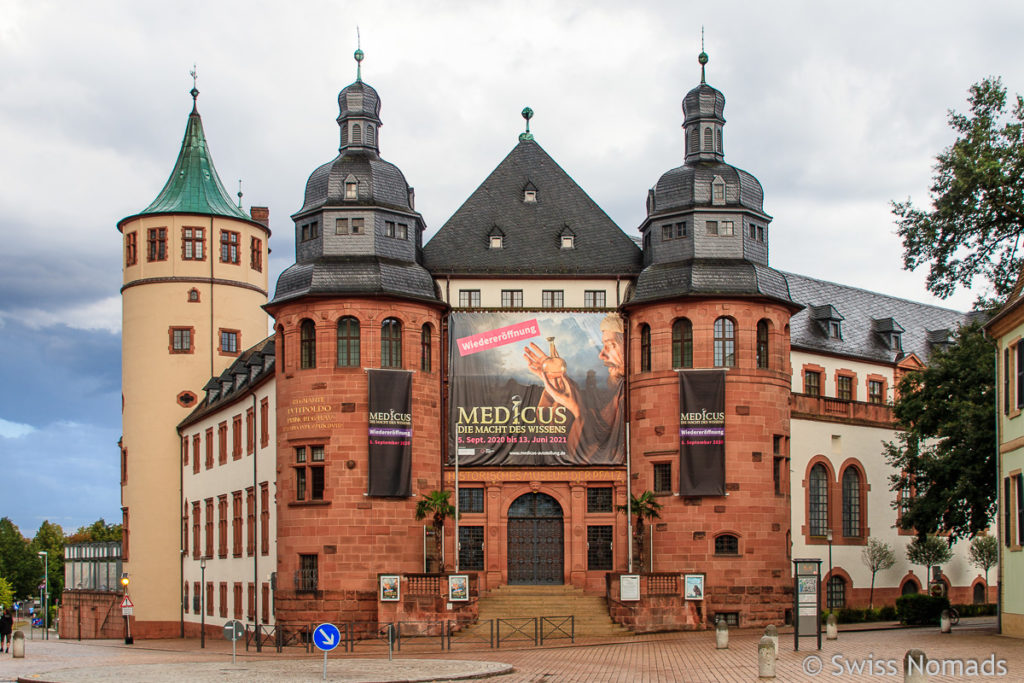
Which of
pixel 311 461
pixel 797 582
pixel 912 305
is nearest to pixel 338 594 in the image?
pixel 311 461

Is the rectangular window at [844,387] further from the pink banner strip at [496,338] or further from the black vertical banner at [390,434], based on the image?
the black vertical banner at [390,434]

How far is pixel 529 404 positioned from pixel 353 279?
7.99 metres

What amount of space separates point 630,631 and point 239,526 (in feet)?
66.8

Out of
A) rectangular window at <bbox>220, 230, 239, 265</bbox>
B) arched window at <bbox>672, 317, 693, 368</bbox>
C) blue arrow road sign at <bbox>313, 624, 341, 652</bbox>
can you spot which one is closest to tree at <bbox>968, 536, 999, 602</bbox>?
arched window at <bbox>672, 317, 693, 368</bbox>

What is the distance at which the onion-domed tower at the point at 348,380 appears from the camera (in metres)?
46.9

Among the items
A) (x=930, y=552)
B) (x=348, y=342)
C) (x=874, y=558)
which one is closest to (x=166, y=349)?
(x=348, y=342)

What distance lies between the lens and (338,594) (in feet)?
152

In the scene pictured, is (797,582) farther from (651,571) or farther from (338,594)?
(338,594)

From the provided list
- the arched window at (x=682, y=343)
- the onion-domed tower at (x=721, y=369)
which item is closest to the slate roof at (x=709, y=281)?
the onion-domed tower at (x=721, y=369)

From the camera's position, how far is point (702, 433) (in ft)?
159

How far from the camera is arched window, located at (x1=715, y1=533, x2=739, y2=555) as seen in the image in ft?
158

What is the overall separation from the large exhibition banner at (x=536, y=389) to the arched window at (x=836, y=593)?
41.6 ft

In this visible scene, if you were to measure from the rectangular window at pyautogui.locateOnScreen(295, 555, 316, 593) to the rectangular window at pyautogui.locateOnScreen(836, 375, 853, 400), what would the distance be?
27124mm

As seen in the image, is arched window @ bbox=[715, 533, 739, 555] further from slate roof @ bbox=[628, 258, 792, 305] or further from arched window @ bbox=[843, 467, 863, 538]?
arched window @ bbox=[843, 467, 863, 538]
